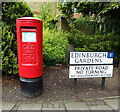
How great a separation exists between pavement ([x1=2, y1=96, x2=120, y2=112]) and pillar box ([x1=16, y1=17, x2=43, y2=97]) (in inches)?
14.1

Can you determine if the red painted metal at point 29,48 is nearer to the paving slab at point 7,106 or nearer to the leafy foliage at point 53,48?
the paving slab at point 7,106

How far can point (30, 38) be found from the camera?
259cm

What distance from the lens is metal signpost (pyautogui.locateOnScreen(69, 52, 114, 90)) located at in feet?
9.53

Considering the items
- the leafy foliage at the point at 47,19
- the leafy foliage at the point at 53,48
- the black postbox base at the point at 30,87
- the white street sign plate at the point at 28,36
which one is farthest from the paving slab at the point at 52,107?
the leafy foliage at the point at 47,19

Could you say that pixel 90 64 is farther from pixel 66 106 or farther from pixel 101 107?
pixel 66 106

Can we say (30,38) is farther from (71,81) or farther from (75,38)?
(75,38)

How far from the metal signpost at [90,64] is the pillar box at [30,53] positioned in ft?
2.71

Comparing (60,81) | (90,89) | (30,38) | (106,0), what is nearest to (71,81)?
(60,81)

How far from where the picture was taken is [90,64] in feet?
9.73

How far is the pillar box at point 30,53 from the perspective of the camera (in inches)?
101

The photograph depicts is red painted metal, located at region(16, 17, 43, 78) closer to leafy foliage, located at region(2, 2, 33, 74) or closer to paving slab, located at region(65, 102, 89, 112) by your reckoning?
leafy foliage, located at region(2, 2, 33, 74)

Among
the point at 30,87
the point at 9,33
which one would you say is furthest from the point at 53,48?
the point at 30,87


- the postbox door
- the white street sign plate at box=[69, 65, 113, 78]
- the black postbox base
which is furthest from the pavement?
the postbox door

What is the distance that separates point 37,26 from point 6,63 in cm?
142
